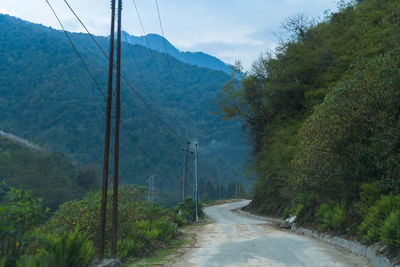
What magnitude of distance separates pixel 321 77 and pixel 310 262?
71.3 feet

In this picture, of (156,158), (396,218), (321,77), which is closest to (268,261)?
(396,218)

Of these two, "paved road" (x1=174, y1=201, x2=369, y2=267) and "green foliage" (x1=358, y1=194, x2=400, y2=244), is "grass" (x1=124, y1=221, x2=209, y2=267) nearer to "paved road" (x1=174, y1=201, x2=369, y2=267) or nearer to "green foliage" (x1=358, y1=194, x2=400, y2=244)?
"paved road" (x1=174, y1=201, x2=369, y2=267)

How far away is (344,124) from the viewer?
564 inches

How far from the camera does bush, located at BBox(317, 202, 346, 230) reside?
14719 mm

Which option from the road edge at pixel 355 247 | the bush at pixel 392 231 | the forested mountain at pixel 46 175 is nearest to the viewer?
the bush at pixel 392 231

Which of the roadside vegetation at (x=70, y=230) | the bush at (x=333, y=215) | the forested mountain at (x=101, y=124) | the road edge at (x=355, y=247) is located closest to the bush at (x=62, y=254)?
the roadside vegetation at (x=70, y=230)

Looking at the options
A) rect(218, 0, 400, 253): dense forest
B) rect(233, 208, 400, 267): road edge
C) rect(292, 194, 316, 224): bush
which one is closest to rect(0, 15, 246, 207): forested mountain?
rect(218, 0, 400, 253): dense forest

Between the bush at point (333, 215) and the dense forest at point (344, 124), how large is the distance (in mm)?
41

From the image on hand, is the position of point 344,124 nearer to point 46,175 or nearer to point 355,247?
point 355,247

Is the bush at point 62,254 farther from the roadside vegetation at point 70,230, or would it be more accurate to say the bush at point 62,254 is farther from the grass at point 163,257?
the grass at point 163,257

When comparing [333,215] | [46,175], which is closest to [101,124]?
[46,175]

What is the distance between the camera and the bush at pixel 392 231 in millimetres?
9236

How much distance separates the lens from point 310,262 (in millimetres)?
9945

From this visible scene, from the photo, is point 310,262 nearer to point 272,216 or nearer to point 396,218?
point 396,218
